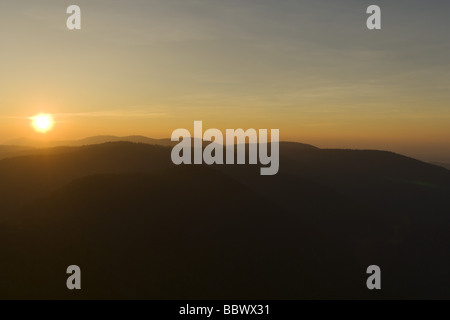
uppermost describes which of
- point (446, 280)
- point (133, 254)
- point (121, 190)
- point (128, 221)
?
point (121, 190)

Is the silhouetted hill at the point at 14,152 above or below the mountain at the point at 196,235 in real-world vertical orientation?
above

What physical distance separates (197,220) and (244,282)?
11.7m

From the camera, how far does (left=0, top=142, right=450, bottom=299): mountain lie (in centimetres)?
3350

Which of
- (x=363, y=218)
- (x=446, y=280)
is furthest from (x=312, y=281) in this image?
(x=363, y=218)

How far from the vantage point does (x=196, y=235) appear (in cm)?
4231

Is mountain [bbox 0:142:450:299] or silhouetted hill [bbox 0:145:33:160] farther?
silhouetted hill [bbox 0:145:33:160]

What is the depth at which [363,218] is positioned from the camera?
237 feet

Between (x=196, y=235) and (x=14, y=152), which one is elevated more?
(x=14, y=152)

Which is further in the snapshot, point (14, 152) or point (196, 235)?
point (14, 152)

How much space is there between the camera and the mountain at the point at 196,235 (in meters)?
33.5

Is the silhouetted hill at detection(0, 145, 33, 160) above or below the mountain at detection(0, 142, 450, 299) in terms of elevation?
above

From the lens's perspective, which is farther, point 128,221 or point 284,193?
point 284,193
